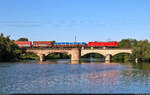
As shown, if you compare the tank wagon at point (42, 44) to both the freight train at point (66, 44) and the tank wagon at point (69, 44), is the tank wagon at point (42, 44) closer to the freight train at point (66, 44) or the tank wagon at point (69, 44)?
the freight train at point (66, 44)

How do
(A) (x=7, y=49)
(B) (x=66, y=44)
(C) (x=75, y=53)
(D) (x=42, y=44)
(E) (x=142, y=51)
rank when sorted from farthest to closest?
(D) (x=42, y=44), (B) (x=66, y=44), (C) (x=75, y=53), (E) (x=142, y=51), (A) (x=7, y=49)

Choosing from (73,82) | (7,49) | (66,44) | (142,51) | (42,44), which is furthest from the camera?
(42,44)

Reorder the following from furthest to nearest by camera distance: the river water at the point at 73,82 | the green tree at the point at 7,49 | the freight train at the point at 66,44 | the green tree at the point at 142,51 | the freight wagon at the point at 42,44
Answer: the freight wagon at the point at 42,44 < the freight train at the point at 66,44 < the green tree at the point at 142,51 < the green tree at the point at 7,49 < the river water at the point at 73,82

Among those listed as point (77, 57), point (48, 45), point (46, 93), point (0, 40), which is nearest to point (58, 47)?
point (48, 45)

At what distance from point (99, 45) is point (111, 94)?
87.3m

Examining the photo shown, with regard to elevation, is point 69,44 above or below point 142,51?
above

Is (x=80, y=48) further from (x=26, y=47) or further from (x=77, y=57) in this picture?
(x=26, y=47)

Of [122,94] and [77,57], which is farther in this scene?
[77,57]

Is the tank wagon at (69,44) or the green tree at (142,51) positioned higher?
the tank wagon at (69,44)


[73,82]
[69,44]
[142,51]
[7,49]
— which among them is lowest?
[73,82]

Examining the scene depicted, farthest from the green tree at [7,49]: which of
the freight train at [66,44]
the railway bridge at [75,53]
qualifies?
the freight train at [66,44]

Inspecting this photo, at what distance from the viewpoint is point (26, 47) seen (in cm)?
11131

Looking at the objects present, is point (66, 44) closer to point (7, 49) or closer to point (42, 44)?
point (42, 44)

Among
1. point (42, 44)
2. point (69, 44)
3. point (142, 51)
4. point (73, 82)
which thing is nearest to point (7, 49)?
point (42, 44)
